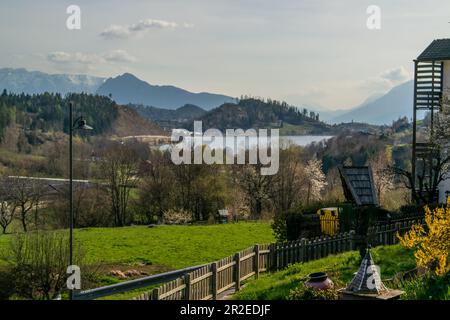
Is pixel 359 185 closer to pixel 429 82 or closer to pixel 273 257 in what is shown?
pixel 273 257

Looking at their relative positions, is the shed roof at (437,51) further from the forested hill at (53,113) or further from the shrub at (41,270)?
the forested hill at (53,113)

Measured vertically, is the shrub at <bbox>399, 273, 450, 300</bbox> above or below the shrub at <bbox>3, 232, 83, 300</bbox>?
above

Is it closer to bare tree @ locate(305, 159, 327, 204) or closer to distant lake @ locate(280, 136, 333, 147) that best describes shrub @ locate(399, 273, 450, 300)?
bare tree @ locate(305, 159, 327, 204)

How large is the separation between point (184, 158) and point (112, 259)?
33.8 meters

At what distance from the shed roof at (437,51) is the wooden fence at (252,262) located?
602 inches

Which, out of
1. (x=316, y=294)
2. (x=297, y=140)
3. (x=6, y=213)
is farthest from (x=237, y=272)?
(x=297, y=140)

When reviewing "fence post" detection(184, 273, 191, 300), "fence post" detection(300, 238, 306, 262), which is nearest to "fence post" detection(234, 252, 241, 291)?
"fence post" detection(300, 238, 306, 262)

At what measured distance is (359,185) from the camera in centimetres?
1858

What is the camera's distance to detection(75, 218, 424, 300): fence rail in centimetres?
1355

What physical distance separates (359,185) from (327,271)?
351 centimetres

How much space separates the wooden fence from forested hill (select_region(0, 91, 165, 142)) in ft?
471

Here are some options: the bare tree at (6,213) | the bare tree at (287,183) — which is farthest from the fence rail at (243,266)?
the bare tree at (6,213)

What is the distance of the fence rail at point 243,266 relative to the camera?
44.5ft
